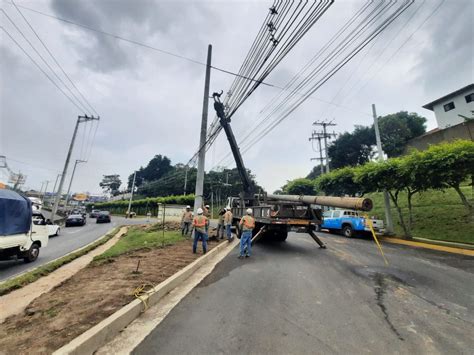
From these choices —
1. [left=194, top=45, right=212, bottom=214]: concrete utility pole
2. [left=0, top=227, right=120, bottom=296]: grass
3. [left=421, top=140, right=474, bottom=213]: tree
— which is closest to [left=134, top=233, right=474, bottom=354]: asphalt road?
[left=0, top=227, right=120, bottom=296]: grass

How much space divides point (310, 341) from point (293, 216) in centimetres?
683

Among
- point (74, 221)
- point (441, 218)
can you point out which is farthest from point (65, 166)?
point (441, 218)

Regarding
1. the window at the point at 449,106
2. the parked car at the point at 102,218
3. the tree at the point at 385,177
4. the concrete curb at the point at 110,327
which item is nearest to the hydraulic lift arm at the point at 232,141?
the tree at the point at 385,177

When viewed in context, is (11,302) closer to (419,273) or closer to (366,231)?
(419,273)

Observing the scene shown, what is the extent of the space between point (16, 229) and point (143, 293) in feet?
20.8

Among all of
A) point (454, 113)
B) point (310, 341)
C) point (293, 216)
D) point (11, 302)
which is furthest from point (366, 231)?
point (454, 113)

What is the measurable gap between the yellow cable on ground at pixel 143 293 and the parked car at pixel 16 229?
559 cm

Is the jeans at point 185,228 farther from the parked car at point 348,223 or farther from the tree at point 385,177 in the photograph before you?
the tree at point 385,177

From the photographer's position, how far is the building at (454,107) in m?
31.5

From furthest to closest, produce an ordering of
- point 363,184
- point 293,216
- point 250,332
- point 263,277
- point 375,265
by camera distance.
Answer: point 363,184
point 293,216
point 375,265
point 263,277
point 250,332

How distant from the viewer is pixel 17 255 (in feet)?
27.6

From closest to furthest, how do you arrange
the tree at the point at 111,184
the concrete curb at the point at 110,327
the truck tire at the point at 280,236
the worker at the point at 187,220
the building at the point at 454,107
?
the concrete curb at the point at 110,327 < the truck tire at the point at 280,236 < the worker at the point at 187,220 < the building at the point at 454,107 < the tree at the point at 111,184

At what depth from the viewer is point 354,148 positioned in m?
42.9

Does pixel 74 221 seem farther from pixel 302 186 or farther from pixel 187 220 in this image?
pixel 302 186
